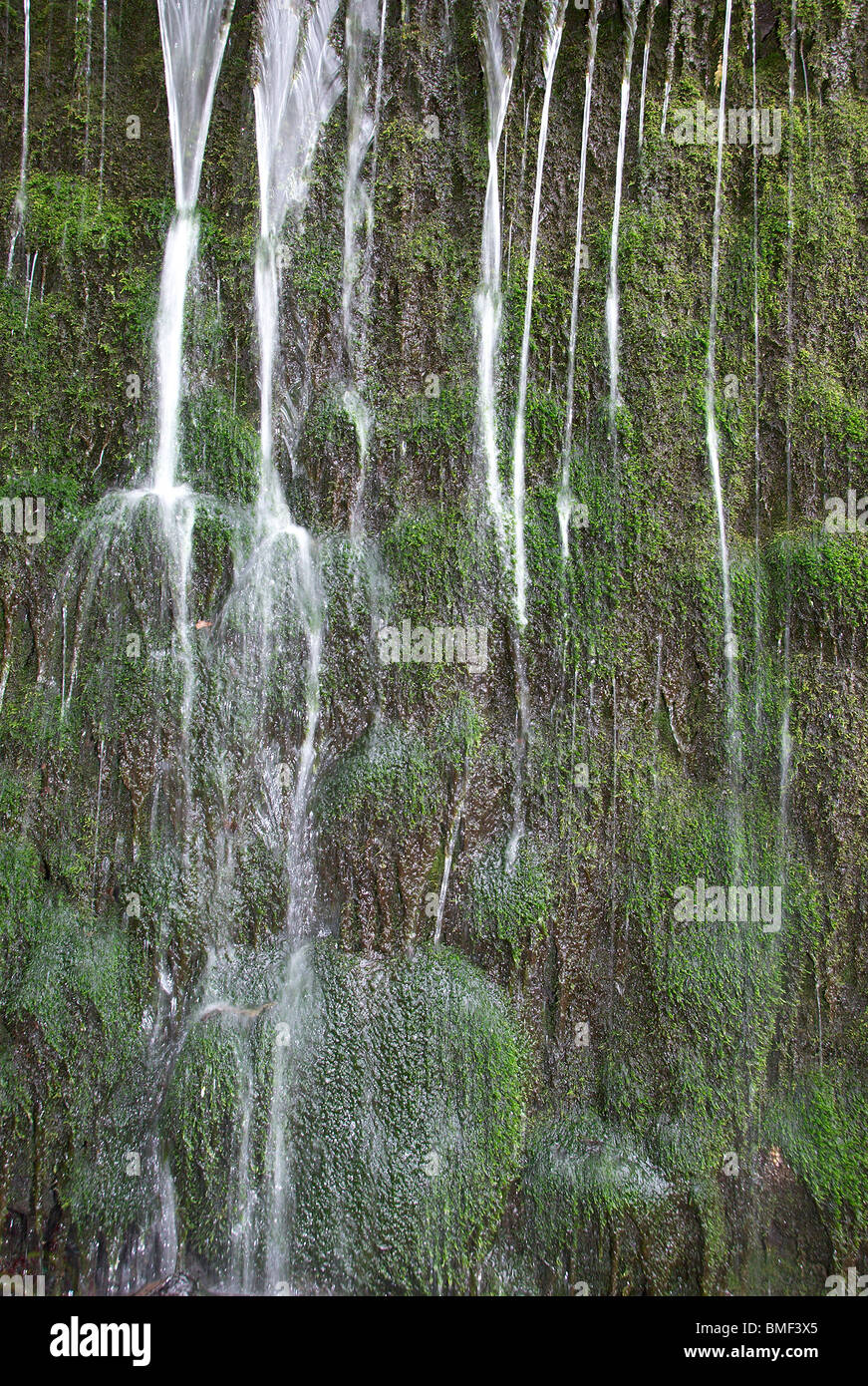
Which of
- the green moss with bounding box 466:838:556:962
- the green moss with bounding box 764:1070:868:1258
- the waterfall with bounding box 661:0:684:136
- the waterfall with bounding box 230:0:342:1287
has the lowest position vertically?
the green moss with bounding box 764:1070:868:1258

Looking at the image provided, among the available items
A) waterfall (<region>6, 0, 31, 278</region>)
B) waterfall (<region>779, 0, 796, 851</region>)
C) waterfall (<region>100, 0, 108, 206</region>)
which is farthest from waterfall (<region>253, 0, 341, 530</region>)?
waterfall (<region>779, 0, 796, 851</region>)

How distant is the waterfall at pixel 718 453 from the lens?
14.2 ft

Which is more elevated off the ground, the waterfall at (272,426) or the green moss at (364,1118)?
the waterfall at (272,426)

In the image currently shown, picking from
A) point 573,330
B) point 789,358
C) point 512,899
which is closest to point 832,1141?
point 512,899

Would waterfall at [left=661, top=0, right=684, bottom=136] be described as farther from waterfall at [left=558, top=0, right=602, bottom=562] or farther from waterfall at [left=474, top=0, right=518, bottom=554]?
waterfall at [left=474, top=0, right=518, bottom=554]

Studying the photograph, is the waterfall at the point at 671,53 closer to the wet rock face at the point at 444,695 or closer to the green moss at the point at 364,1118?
the wet rock face at the point at 444,695

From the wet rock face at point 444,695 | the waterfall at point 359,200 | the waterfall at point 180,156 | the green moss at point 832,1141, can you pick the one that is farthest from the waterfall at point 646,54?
the green moss at point 832,1141

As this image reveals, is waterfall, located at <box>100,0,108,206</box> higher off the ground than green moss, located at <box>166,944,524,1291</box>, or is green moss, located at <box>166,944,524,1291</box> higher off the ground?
waterfall, located at <box>100,0,108,206</box>

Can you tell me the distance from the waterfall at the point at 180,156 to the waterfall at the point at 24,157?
0.74m

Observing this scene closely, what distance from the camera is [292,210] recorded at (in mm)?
4383

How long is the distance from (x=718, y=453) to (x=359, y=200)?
89.5 inches

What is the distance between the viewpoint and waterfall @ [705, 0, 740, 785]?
4336mm

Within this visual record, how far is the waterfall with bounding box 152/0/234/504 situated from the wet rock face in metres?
0.08

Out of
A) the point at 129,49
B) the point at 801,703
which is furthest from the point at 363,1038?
the point at 129,49
